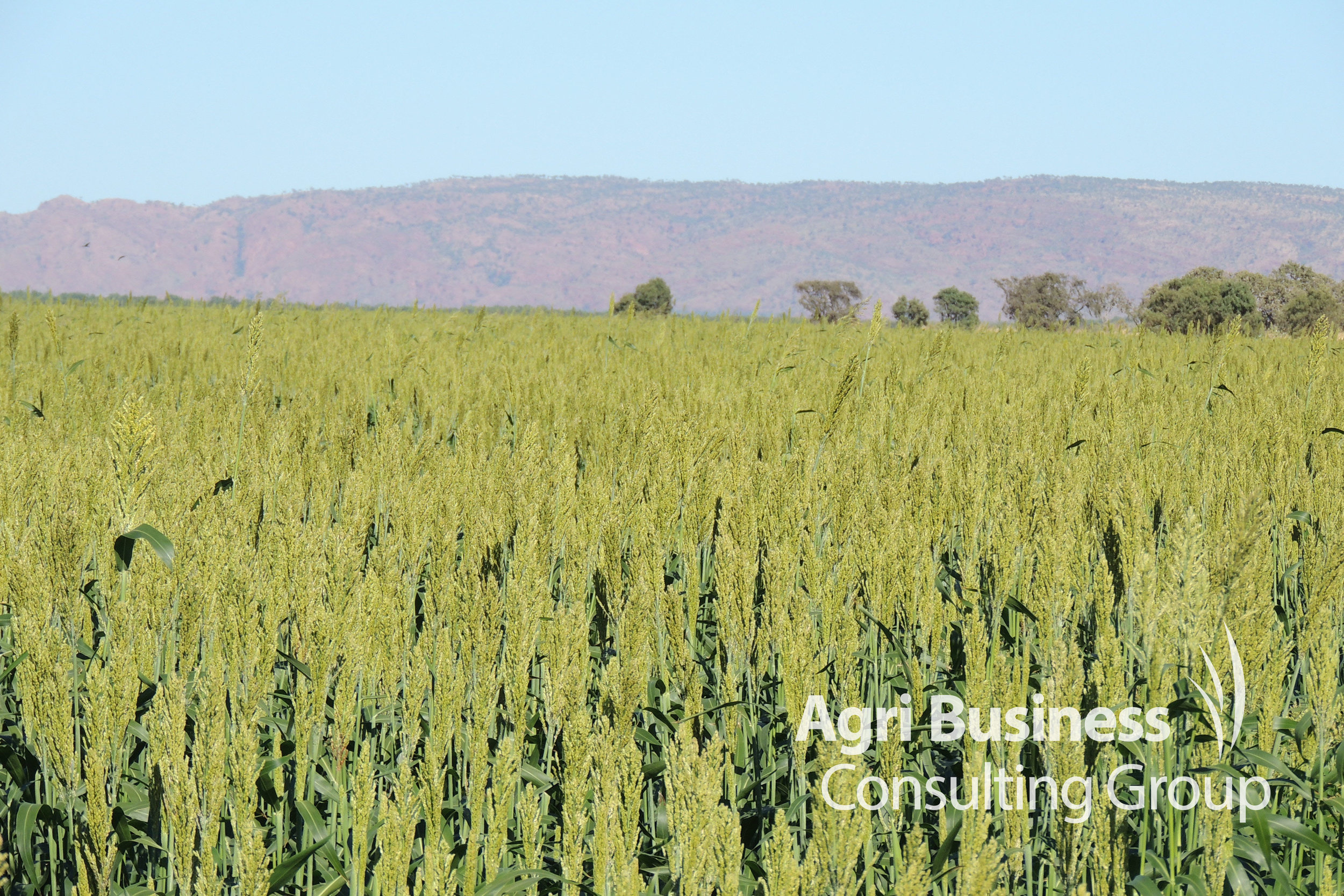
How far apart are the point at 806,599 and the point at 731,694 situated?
8.5 inches

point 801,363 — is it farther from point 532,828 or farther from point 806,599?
point 532,828

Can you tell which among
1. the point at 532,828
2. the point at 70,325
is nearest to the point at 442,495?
the point at 532,828

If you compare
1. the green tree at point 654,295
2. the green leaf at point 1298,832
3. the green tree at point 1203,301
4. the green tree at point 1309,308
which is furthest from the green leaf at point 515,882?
the green tree at point 1309,308

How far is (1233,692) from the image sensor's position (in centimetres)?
173

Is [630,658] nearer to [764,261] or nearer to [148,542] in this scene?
[148,542]

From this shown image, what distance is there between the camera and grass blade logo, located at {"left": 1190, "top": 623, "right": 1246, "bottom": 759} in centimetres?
158

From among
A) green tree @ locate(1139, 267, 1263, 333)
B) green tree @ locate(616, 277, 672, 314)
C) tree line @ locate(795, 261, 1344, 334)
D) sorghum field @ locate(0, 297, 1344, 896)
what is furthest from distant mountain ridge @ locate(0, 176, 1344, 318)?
sorghum field @ locate(0, 297, 1344, 896)

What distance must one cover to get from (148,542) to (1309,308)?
38.1 m

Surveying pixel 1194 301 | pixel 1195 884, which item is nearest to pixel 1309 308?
pixel 1194 301

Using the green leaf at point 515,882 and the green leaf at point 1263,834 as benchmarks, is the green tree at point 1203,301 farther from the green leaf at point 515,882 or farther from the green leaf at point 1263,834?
the green leaf at point 515,882

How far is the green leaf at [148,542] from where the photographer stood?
1814 mm

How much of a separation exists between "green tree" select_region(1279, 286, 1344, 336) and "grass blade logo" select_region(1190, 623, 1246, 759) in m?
33.6

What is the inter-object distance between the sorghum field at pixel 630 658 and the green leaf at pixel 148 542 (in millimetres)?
20

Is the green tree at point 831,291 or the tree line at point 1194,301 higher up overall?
the green tree at point 831,291
